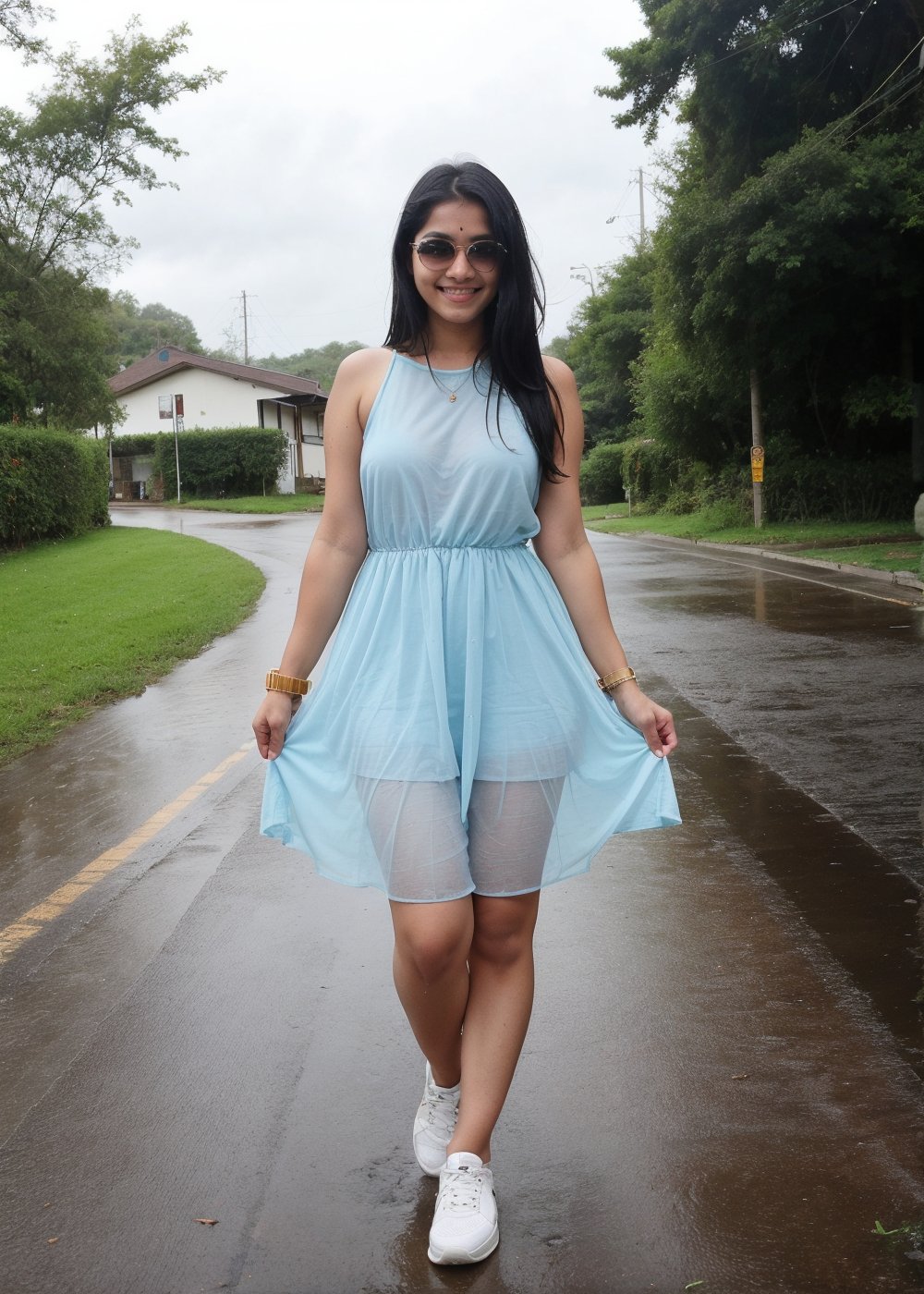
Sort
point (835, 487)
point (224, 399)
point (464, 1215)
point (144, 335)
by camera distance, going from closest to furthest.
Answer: point (464, 1215) < point (835, 487) < point (224, 399) < point (144, 335)

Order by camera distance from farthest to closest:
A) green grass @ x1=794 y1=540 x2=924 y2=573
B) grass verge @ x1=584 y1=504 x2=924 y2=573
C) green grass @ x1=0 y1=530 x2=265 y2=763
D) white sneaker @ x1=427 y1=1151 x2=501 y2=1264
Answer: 1. grass verge @ x1=584 y1=504 x2=924 y2=573
2. green grass @ x1=794 y1=540 x2=924 y2=573
3. green grass @ x1=0 y1=530 x2=265 y2=763
4. white sneaker @ x1=427 y1=1151 x2=501 y2=1264

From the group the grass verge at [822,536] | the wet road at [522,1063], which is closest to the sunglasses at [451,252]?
the wet road at [522,1063]

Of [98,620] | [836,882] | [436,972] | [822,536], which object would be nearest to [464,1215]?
[436,972]

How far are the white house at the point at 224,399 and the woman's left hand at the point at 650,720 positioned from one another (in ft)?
186

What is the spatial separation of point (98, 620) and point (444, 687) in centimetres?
1351

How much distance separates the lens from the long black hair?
287 cm

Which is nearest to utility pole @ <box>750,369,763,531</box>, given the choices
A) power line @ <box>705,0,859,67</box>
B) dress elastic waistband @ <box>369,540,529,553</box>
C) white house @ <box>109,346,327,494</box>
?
power line @ <box>705,0,859,67</box>

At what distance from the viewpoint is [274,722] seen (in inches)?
115

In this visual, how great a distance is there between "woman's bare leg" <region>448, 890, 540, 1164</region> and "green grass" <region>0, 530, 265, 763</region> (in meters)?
6.49

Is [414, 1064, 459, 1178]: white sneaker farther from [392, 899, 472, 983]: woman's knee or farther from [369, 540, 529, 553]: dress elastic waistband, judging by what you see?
[369, 540, 529, 553]: dress elastic waistband

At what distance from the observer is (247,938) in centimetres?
→ 476

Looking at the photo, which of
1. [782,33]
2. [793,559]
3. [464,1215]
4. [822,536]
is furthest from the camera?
[822,536]

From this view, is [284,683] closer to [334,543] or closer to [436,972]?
[334,543]

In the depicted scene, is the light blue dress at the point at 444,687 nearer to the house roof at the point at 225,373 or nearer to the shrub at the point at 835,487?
the shrub at the point at 835,487
